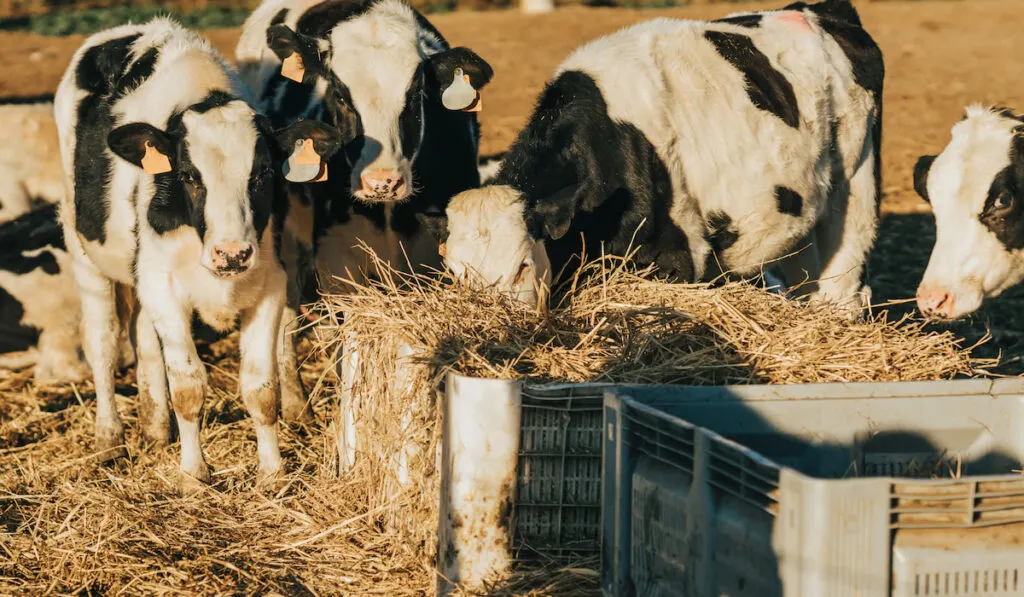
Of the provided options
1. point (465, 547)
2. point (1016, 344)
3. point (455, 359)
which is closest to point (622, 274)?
point (455, 359)

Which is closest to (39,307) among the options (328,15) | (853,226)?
(328,15)

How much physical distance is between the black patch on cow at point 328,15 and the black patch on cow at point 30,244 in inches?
102

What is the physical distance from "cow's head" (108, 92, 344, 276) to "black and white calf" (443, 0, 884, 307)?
37.4 inches

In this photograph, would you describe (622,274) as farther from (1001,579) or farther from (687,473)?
(1001,579)

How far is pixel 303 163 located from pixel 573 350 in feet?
7.24

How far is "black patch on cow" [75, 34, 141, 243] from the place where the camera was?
21.4ft

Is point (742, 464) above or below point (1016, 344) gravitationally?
above

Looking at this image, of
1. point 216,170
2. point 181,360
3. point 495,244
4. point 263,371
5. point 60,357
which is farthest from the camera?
point 60,357

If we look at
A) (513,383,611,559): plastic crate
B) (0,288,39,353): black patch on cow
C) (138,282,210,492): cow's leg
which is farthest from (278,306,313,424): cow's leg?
(513,383,611,559): plastic crate

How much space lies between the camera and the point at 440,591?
13.8 ft

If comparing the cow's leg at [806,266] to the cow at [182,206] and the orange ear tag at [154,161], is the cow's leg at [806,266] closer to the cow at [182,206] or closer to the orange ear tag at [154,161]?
the cow at [182,206]

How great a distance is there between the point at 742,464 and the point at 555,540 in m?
1.19

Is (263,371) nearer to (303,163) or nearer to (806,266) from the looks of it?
(303,163)

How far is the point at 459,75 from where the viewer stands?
7164mm
